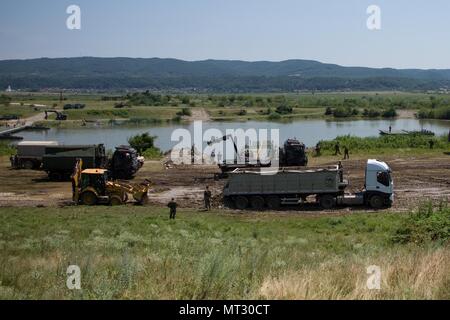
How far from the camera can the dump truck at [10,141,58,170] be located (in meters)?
42.8

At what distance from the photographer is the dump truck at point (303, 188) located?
2912 centimetres

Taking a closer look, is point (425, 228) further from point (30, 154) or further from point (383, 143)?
point (383, 143)

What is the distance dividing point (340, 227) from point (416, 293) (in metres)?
16.7

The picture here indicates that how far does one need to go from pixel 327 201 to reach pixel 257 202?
3.57 metres

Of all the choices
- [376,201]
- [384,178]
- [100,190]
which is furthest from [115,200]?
[384,178]

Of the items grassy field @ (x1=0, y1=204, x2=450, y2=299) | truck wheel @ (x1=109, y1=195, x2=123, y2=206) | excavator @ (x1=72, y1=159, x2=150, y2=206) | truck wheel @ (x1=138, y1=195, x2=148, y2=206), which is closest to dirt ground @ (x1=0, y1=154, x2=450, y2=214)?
truck wheel @ (x1=138, y1=195, x2=148, y2=206)

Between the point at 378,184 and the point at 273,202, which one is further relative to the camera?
the point at 273,202

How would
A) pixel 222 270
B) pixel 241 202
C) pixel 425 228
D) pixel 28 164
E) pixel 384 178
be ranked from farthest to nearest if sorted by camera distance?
1. pixel 28 164
2. pixel 241 202
3. pixel 384 178
4. pixel 425 228
5. pixel 222 270

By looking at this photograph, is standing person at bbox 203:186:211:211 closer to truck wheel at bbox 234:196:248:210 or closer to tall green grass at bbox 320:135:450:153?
truck wheel at bbox 234:196:248:210

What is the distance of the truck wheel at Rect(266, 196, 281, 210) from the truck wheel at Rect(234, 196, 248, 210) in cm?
114

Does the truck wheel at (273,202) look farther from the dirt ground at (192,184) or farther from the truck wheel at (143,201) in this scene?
the truck wheel at (143,201)

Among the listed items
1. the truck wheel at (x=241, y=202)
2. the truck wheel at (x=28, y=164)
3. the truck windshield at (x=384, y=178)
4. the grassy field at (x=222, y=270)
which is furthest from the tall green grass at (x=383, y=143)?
the grassy field at (x=222, y=270)

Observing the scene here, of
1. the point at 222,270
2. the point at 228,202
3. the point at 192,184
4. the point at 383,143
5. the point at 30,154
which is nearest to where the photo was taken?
the point at 222,270

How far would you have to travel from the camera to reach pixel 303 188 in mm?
29453
